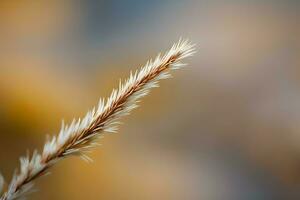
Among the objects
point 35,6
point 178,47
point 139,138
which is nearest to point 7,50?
point 35,6

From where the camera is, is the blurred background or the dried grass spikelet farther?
the blurred background

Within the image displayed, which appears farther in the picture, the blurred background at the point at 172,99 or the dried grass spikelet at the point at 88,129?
the blurred background at the point at 172,99

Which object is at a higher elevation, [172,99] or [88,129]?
[88,129]

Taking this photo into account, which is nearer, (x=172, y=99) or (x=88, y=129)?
(x=88, y=129)
